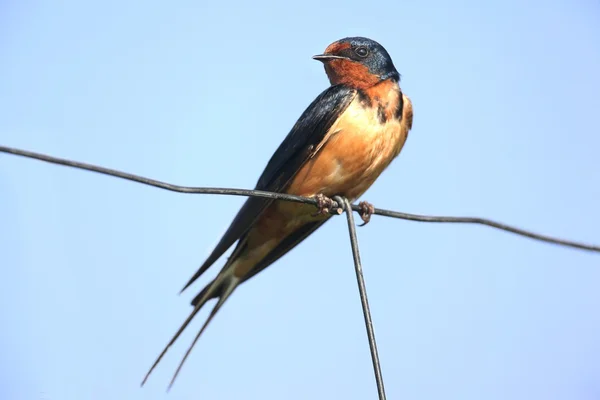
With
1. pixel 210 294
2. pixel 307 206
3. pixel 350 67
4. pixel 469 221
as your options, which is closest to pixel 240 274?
pixel 210 294

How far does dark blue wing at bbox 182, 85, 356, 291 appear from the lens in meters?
4.36

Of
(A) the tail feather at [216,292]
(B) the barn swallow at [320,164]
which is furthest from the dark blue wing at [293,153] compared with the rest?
(A) the tail feather at [216,292]

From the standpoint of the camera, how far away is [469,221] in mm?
2844

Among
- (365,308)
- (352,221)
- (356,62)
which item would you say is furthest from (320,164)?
(365,308)

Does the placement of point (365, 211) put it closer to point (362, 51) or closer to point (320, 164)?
point (320, 164)

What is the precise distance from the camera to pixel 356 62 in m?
4.88

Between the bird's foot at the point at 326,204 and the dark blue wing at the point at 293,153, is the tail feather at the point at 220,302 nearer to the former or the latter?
the dark blue wing at the point at 293,153

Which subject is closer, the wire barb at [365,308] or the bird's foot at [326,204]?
the wire barb at [365,308]

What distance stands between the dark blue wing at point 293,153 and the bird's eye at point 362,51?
378 mm

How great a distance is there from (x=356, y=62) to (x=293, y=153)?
756 mm

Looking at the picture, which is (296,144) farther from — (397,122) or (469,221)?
(469,221)

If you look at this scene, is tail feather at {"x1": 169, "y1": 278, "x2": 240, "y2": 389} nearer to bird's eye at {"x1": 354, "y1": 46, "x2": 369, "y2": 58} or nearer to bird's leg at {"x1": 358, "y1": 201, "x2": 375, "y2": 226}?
bird's leg at {"x1": 358, "y1": 201, "x2": 375, "y2": 226}

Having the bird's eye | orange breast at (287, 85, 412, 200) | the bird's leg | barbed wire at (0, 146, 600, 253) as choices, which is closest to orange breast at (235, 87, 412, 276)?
orange breast at (287, 85, 412, 200)

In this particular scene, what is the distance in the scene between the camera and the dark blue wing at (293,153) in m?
4.36
